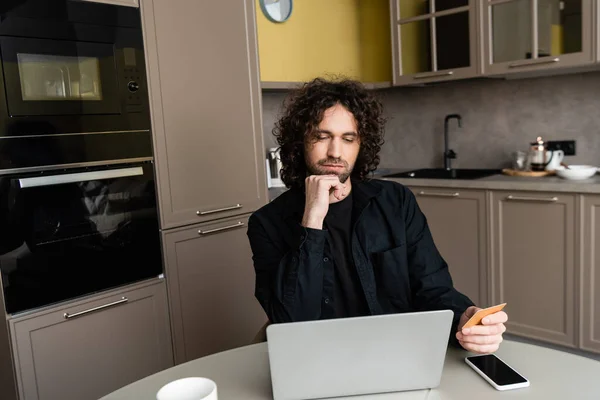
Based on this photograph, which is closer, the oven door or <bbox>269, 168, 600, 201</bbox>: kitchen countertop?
the oven door

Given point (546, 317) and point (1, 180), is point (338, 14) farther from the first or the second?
point (1, 180)

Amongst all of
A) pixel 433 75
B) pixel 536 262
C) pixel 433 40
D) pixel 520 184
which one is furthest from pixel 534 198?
pixel 433 40

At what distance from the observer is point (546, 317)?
297cm

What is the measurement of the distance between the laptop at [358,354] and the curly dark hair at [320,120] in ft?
2.85

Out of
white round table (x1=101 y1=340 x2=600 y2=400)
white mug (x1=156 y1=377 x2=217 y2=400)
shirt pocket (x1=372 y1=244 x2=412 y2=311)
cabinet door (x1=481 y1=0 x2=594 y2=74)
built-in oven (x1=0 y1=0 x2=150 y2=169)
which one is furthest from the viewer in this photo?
cabinet door (x1=481 y1=0 x2=594 y2=74)

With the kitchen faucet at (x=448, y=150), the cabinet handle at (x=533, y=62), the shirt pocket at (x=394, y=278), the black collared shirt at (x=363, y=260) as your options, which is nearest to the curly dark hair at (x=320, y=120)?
the black collared shirt at (x=363, y=260)

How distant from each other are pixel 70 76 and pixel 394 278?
1.43m

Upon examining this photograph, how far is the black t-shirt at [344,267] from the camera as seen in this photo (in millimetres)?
1547

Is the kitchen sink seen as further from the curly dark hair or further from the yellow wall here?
the curly dark hair

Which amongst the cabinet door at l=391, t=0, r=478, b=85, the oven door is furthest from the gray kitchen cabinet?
the cabinet door at l=391, t=0, r=478, b=85

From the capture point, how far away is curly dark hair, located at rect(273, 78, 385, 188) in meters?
1.72

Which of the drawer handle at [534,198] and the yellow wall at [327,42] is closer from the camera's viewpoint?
the drawer handle at [534,198]

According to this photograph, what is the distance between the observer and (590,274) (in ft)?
9.09

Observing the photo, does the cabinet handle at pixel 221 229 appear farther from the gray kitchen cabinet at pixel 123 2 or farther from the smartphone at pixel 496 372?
the smartphone at pixel 496 372
